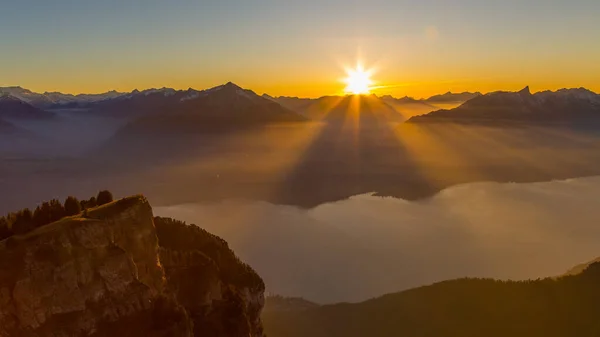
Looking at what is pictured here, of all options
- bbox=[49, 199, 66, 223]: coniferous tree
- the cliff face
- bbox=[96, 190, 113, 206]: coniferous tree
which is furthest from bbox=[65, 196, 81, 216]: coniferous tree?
the cliff face

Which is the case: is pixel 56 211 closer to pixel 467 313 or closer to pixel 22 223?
pixel 22 223

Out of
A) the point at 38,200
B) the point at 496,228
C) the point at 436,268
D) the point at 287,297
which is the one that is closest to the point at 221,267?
the point at 287,297

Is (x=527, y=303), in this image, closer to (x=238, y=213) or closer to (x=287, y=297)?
(x=287, y=297)

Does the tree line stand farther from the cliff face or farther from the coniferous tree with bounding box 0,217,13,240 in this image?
the cliff face

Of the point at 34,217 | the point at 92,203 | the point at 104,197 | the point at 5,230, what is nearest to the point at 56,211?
the point at 34,217

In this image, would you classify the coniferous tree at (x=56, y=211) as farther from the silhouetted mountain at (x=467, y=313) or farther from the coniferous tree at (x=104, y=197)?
the silhouetted mountain at (x=467, y=313)
